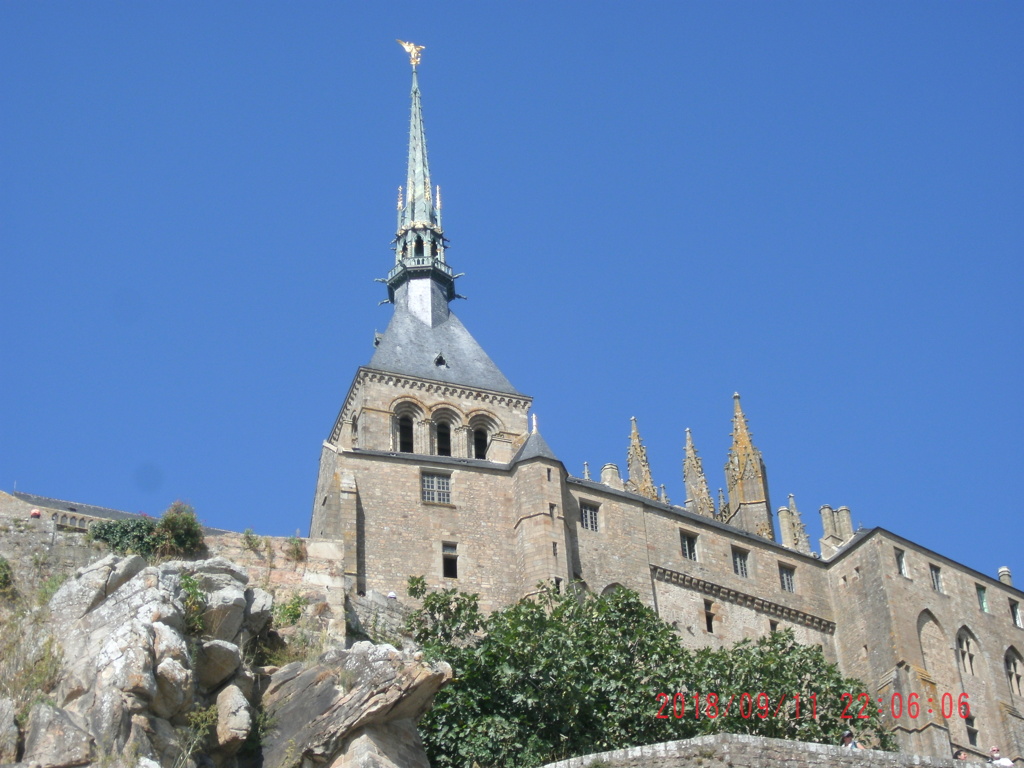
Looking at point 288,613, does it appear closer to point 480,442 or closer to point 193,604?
point 193,604

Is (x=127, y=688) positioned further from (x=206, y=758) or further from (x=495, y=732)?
(x=495, y=732)

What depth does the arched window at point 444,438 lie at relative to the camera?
210ft

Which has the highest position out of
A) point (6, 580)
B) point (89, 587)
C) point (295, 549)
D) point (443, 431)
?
point (443, 431)

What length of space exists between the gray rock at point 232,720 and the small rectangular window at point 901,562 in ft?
106

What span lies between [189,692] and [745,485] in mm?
37951

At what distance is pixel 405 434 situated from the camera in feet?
210

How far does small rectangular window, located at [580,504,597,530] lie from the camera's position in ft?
177

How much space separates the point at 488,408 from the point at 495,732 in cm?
3181

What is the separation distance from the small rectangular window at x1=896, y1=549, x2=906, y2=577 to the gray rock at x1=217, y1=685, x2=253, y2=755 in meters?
32.4

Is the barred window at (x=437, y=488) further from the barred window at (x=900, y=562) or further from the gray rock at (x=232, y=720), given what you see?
the gray rock at (x=232, y=720)

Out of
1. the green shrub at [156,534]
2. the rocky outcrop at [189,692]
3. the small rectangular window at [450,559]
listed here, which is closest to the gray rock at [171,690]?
the rocky outcrop at [189,692]

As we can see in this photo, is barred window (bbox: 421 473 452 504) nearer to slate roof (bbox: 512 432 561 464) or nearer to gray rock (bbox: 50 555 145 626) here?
slate roof (bbox: 512 432 561 464)
